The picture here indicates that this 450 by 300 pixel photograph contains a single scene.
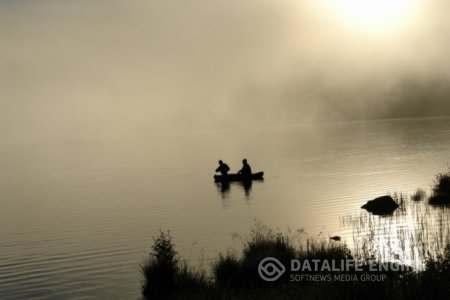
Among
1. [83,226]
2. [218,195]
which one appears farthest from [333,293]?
[218,195]

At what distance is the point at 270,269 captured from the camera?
21750mm

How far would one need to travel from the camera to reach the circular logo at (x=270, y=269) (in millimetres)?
21297

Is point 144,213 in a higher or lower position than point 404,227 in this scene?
higher

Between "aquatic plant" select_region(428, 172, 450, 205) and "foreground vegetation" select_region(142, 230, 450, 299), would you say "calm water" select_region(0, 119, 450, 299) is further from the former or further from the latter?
"aquatic plant" select_region(428, 172, 450, 205)

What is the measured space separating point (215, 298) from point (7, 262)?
2110 centimetres

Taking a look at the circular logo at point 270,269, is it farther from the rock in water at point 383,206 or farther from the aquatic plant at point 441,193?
the aquatic plant at point 441,193

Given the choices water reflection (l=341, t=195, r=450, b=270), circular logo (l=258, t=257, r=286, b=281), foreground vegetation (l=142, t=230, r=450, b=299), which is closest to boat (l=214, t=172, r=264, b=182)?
water reflection (l=341, t=195, r=450, b=270)

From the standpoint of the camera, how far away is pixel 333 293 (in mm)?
14492

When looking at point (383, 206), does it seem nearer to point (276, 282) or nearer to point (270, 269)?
point (270, 269)

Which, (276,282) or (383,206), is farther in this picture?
(383,206)

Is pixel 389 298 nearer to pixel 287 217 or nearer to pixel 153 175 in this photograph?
pixel 287 217

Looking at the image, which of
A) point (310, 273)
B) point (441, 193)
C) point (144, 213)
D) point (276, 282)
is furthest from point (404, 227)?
point (144, 213)

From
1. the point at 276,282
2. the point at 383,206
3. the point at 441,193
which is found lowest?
the point at 276,282

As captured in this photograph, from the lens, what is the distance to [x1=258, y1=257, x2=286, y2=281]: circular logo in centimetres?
2130
